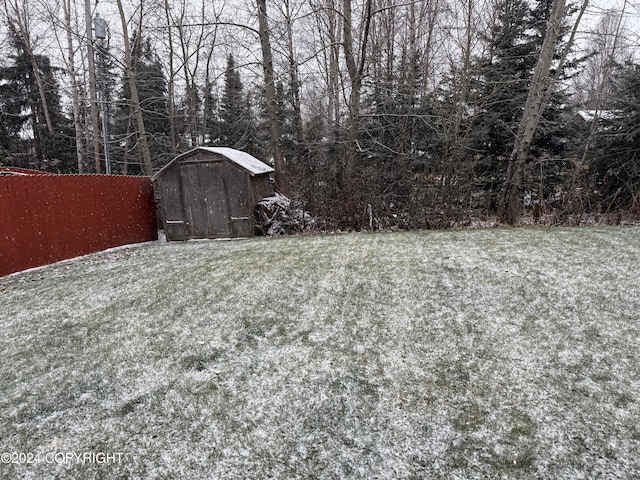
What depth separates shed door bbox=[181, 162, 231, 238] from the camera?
787 centimetres

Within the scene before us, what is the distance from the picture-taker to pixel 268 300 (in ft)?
13.0

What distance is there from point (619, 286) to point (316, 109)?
13.0 metres

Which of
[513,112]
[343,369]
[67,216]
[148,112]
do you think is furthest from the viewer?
[148,112]

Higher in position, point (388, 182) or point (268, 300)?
point (388, 182)

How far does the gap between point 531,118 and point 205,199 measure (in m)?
7.75

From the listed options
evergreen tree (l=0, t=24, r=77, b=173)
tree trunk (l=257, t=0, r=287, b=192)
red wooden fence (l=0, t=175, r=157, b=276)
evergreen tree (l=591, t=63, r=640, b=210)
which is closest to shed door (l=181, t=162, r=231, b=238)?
red wooden fence (l=0, t=175, r=157, b=276)

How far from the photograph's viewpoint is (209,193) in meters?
8.00

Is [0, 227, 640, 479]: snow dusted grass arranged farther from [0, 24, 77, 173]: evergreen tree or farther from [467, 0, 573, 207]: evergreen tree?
[0, 24, 77, 173]: evergreen tree

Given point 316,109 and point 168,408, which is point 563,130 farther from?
point 168,408

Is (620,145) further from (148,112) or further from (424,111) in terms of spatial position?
(148,112)

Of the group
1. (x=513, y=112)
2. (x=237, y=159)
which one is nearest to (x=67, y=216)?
(x=237, y=159)

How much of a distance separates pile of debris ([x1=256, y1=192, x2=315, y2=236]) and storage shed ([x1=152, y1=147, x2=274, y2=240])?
0.75 feet

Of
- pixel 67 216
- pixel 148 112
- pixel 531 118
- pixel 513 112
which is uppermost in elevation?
pixel 148 112

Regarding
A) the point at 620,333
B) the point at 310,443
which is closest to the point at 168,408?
the point at 310,443
